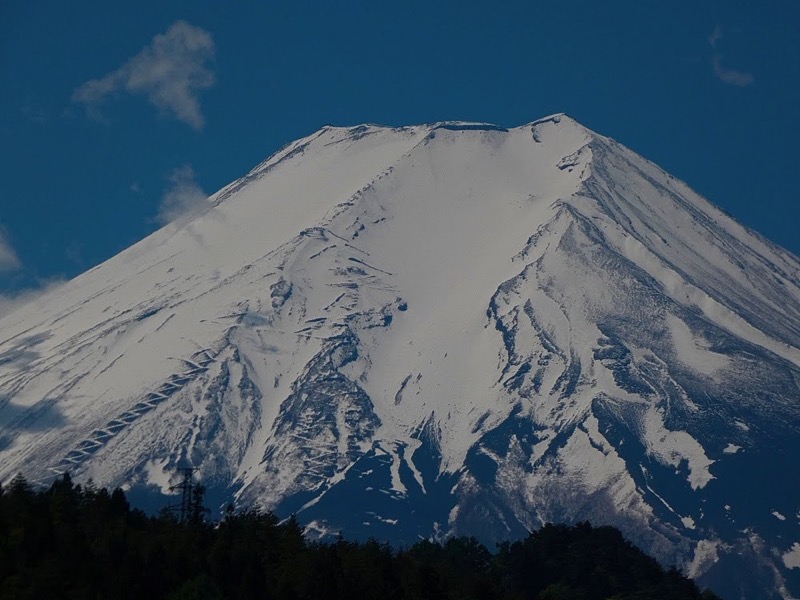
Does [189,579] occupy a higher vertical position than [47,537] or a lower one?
lower

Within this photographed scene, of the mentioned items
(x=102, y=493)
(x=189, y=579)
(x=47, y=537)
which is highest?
(x=102, y=493)

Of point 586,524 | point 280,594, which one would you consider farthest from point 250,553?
point 586,524

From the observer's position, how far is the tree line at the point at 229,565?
80.9 m

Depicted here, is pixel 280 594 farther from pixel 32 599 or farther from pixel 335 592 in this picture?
pixel 32 599

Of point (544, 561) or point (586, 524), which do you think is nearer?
point (544, 561)

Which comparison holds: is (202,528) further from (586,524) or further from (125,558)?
(586,524)

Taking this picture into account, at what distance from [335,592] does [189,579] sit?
983 cm

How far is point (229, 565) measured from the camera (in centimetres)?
9000

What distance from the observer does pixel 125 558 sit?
274 ft

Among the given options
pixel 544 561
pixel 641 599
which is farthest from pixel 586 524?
pixel 641 599

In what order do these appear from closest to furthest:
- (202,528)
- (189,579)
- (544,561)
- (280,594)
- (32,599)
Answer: (32,599) → (189,579) → (280,594) → (202,528) → (544,561)

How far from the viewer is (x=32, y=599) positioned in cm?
7412

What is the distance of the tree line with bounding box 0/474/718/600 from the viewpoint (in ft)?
265

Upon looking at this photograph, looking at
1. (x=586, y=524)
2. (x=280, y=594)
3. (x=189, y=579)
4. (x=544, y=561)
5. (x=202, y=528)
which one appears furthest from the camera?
(x=586, y=524)
